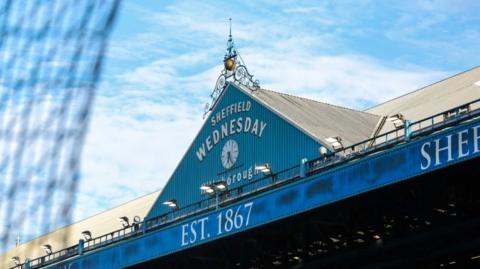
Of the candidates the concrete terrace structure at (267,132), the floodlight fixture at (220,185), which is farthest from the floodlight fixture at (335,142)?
the floodlight fixture at (220,185)

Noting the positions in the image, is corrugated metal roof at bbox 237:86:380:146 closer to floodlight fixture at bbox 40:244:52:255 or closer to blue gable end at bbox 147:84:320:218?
blue gable end at bbox 147:84:320:218

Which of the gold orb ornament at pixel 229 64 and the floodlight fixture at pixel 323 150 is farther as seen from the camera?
the gold orb ornament at pixel 229 64

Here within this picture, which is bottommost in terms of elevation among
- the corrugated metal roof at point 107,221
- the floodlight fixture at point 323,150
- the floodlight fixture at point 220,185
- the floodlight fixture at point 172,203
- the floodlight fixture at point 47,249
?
the floodlight fixture at point 323,150

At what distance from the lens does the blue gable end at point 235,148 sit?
44.6 metres

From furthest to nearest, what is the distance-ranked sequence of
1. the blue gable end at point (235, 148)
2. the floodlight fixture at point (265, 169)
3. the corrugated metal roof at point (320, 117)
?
1. the corrugated metal roof at point (320, 117)
2. the blue gable end at point (235, 148)
3. the floodlight fixture at point (265, 169)

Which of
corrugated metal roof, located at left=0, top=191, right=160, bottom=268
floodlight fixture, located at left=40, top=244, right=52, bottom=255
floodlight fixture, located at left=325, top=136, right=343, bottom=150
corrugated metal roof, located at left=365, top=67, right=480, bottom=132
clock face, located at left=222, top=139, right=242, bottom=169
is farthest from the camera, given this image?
corrugated metal roof, located at left=0, top=191, right=160, bottom=268

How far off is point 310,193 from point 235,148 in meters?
13.2

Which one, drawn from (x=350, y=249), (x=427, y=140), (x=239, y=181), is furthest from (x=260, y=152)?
(x=427, y=140)

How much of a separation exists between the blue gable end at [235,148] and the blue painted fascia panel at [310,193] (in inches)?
209

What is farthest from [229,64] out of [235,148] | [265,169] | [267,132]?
[265,169]

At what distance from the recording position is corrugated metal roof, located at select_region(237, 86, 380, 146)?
149 feet

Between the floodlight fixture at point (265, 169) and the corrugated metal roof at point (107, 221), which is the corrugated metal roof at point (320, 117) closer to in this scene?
the floodlight fixture at point (265, 169)

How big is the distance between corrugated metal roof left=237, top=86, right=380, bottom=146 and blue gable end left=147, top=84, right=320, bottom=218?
1.35ft

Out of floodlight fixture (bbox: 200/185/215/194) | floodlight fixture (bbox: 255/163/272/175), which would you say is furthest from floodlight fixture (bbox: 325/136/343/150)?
floodlight fixture (bbox: 200/185/215/194)
